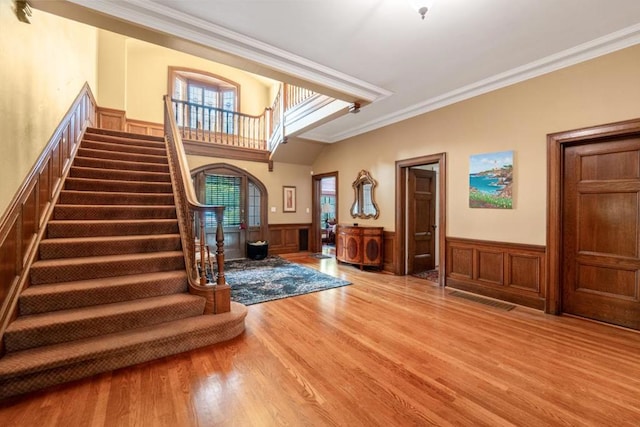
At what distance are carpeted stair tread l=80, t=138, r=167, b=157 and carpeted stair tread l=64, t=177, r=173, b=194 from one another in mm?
881

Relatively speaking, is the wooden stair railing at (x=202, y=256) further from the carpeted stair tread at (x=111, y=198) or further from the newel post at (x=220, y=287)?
the carpeted stair tread at (x=111, y=198)

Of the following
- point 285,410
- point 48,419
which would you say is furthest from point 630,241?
point 48,419

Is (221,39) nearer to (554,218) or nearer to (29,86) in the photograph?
(29,86)

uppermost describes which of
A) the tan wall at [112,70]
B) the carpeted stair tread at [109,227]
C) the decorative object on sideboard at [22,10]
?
the tan wall at [112,70]

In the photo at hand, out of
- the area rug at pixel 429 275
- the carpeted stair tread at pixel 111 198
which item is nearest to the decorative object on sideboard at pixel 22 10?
the carpeted stair tread at pixel 111 198

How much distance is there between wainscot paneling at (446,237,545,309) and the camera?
352 cm

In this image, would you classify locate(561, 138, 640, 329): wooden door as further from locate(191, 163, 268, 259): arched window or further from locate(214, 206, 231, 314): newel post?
locate(191, 163, 268, 259): arched window

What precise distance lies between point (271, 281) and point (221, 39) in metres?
3.42

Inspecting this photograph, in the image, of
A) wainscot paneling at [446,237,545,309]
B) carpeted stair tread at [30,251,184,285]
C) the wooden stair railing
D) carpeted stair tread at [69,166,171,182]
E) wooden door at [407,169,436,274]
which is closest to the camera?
carpeted stair tread at [30,251,184,285]

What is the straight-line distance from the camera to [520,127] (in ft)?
11.9

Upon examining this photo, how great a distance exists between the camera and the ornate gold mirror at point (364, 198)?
19.1ft

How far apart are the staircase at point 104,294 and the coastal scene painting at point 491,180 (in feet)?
11.4

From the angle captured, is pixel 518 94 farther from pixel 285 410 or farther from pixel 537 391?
pixel 285 410

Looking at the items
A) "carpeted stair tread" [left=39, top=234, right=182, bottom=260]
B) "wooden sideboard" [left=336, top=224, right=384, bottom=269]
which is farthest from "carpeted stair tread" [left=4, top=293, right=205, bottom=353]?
"wooden sideboard" [left=336, top=224, right=384, bottom=269]
